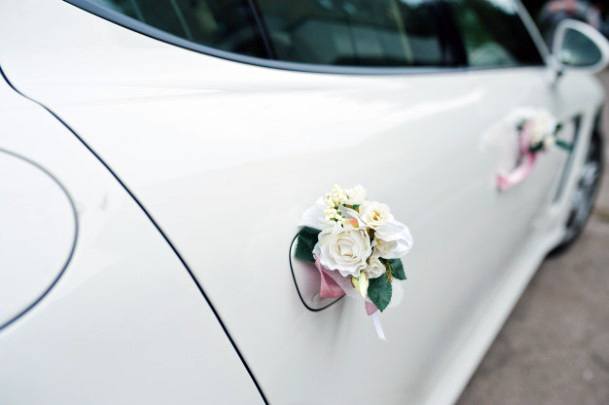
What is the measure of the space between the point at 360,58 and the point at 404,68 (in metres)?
0.18

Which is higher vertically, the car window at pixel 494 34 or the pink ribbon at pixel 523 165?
the car window at pixel 494 34

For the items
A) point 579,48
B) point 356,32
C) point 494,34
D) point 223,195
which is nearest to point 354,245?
point 223,195

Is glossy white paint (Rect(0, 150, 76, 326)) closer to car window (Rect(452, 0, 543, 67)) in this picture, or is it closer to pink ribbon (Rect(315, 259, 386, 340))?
pink ribbon (Rect(315, 259, 386, 340))

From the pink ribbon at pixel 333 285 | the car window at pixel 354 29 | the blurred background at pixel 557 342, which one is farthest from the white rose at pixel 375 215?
the blurred background at pixel 557 342

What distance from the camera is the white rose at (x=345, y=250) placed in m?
0.83

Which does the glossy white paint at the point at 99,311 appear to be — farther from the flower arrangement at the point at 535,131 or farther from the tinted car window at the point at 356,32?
the flower arrangement at the point at 535,131

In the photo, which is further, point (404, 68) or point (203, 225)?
point (404, 68)

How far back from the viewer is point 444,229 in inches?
50.3

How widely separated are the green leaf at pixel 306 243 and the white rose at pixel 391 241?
4.3 inches

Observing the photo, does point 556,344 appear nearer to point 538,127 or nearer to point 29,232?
point 538,127

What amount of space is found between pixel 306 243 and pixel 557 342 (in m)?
1.88

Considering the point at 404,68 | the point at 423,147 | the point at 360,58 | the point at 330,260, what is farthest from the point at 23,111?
the point at 404,68

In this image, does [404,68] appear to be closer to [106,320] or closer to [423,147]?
[423,147]

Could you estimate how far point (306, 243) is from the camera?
0.88 metres
